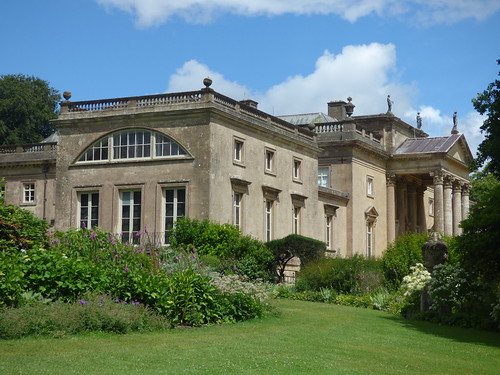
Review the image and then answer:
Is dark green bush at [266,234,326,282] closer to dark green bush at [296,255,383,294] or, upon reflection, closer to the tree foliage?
dark green bush at [296,255,383,294]

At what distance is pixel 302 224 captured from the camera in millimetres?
45469

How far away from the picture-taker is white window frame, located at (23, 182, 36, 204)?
55.0 meters

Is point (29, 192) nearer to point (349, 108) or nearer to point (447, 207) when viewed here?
point (349, 108)

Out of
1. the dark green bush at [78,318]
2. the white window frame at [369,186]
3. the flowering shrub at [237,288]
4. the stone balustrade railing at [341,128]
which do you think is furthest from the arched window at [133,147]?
the white window frame at [369,186]

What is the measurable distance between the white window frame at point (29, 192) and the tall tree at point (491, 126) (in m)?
31.1

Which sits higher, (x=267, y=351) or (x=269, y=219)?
(x=269, y=219)

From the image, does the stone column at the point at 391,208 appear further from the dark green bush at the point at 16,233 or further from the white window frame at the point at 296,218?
the dark green bush at the point at 16,233

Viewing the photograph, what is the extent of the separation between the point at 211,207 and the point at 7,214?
16.6 meters

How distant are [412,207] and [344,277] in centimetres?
3495

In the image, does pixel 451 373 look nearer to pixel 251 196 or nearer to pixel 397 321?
pixel 397 321

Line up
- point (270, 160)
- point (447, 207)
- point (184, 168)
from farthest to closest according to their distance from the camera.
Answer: point (447, 207) < point (270, 160) < point (184, 168)

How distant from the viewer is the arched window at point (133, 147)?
127ft

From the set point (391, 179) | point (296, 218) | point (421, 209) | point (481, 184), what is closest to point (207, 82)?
point (296, 218)

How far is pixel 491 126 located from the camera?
30.9 m
